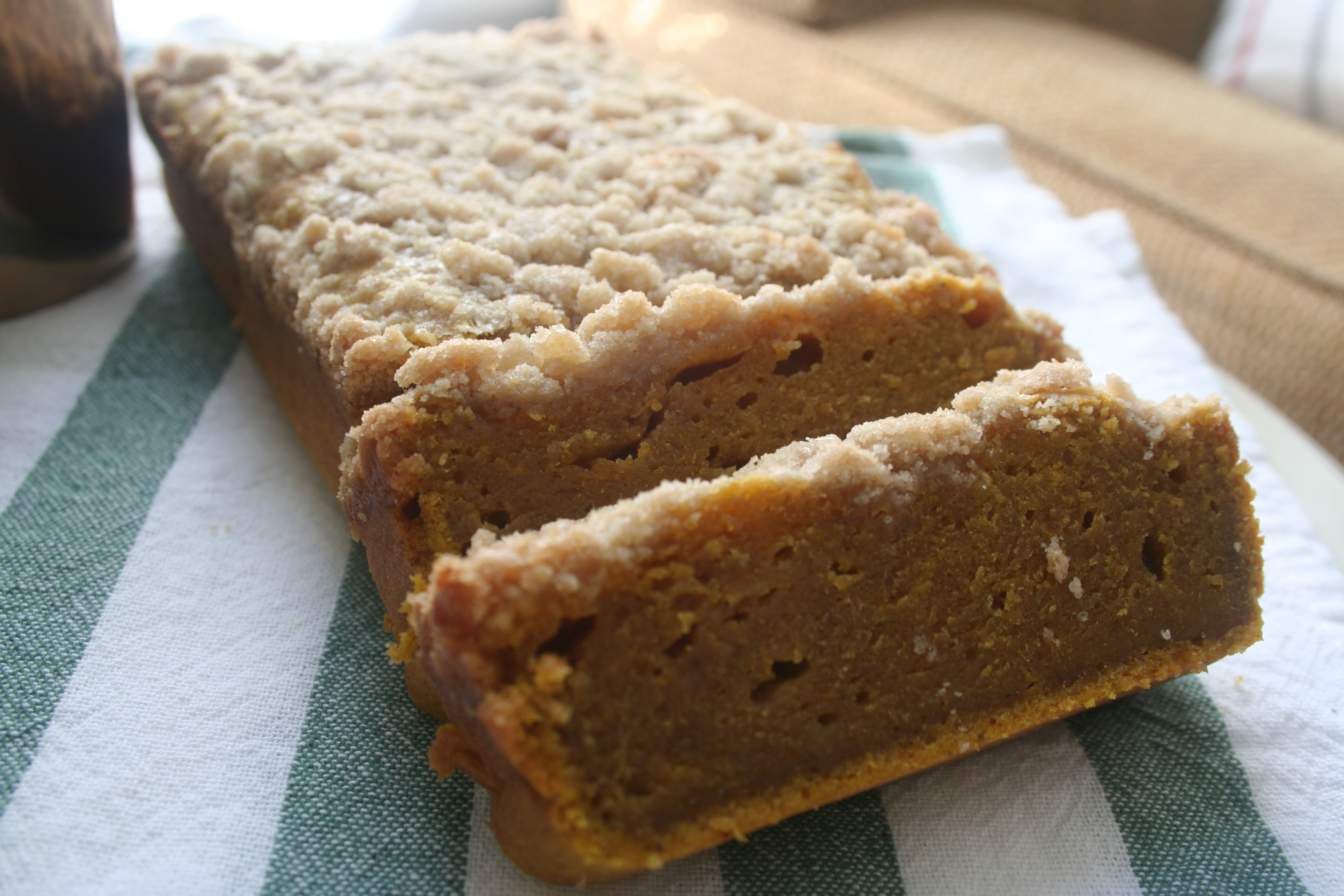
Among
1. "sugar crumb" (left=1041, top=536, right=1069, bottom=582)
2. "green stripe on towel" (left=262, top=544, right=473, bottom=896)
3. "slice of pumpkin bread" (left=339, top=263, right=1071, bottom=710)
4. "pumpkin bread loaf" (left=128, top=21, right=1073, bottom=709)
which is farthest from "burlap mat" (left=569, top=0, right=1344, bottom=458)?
"green stripe on towel" (left=262, top=544, right=473, bottom=896)

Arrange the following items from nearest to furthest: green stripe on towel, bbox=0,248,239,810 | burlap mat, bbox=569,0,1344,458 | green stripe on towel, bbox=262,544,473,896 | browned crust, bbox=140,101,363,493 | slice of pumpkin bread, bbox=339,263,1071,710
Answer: green stripe on towel, bbox=262,544,473,896 → slice of pumpkin bread, bbox=339,263,1071,710 → green stripe on towel, bbox=0,248,239,810 → browned crust, bbox=140,101,363,493 → burlap mat, bbox=569,0,1344,458

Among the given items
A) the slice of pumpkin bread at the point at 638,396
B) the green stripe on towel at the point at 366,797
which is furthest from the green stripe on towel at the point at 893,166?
the green stripe on towel at the point at 366,797

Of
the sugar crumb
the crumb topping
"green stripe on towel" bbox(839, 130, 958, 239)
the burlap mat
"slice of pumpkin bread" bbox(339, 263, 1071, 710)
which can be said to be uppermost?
the crumb topping

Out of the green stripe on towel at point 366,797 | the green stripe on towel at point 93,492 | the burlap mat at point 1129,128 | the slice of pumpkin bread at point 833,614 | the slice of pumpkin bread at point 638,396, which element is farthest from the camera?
the burlap mat at point 1129,128

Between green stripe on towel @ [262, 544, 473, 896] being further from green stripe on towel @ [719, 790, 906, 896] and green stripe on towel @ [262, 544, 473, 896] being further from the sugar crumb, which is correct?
the sugar crumb

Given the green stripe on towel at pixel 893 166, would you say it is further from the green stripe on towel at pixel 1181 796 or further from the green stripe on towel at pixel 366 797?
the green stripe on towel at pixel 366 797

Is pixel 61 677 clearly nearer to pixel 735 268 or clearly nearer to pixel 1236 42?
pixel 735 268
